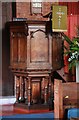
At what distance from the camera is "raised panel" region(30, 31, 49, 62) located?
518 cm

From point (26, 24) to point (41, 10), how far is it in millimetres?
902

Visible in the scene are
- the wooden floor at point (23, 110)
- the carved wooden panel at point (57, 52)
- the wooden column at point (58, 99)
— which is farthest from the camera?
the carved wooden panel at point (57, 52)

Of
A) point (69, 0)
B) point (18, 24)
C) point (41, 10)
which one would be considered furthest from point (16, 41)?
point (69, 0)

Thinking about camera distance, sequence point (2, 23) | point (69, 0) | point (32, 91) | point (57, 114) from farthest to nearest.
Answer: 1. point (69, 0)
2. point (2, 23)
3. point (32, 91)
4. point (57, 114)

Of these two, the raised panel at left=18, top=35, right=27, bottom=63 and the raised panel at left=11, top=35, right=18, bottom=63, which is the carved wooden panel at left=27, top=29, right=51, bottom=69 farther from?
the raised panel at left=11, top=35, right=18, bottom=63

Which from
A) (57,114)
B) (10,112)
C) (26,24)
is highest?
(26,24)

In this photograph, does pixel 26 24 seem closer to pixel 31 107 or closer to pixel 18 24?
pixel 18 24

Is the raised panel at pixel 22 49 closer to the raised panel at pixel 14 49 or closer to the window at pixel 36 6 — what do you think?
the raised panel at pixel 14 49

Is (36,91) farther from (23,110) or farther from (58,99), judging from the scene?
(58,99)

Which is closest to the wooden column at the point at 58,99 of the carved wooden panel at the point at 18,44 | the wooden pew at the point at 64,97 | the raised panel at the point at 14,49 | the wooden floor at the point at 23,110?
the wooden pew at the point at 64,97

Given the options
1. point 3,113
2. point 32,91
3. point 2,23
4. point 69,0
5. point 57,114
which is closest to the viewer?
point 57,114

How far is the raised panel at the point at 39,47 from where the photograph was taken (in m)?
5.18

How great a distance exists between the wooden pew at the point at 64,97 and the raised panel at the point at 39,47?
5.19ft

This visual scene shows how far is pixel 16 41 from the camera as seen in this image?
213 inches
